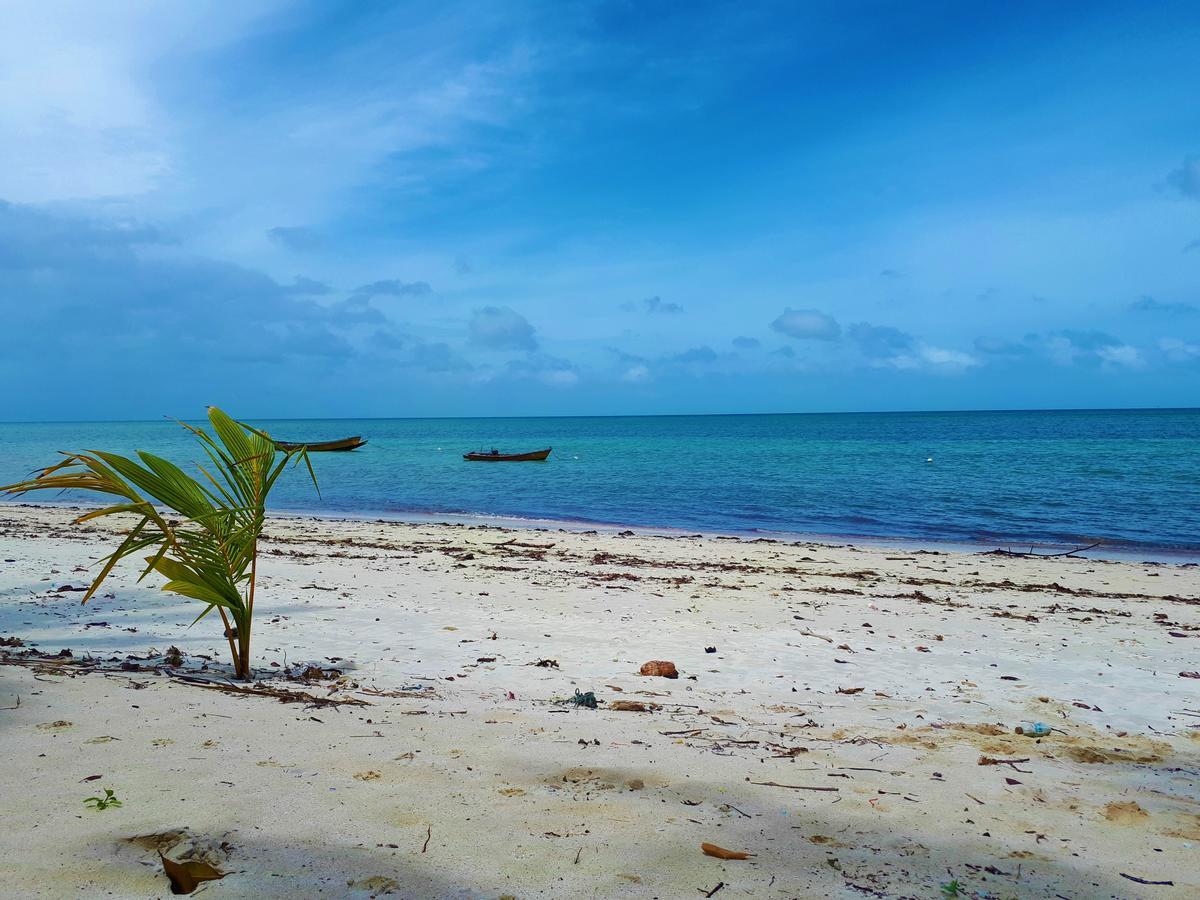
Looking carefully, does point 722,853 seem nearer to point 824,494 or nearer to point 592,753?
point 592,753

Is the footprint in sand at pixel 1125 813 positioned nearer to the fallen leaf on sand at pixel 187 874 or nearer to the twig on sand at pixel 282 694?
the fallen leaf on sand at pixel 187 874

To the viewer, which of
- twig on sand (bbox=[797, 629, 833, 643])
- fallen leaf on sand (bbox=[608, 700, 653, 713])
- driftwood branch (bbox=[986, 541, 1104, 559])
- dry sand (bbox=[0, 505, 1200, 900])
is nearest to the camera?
dry sand (bbox=[0, 505, 1200, 900])

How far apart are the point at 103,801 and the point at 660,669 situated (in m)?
4.10

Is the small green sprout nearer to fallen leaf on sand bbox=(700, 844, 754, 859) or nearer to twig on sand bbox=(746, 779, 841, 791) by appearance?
fallen leaf on sand bbox=(700, 844, 754, 859)

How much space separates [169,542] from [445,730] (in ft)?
Answer: 6.03

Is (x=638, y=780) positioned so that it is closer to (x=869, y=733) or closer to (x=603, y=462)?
(x=869, y=733)

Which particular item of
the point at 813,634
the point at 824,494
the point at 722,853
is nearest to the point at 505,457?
the point at 824,494

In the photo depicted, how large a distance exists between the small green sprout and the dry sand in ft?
0.13

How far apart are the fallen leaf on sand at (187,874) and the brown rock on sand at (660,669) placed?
13.3 feet

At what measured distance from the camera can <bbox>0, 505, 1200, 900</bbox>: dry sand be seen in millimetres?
2604

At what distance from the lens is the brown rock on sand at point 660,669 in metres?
6.10

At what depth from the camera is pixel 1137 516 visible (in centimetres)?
2317

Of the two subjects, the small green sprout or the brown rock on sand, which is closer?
the small green sprout

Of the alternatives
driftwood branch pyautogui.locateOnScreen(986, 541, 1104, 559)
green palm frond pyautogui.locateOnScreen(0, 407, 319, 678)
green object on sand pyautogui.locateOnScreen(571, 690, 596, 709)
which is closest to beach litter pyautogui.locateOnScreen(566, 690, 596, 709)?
green object on sand pyautogui.locateOnScreen(571, 690, 596, 709)
